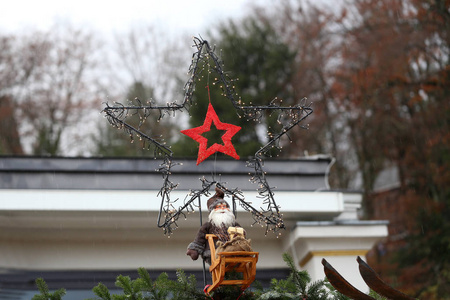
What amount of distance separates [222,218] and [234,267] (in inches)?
11.5

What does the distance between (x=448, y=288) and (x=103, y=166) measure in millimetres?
8622

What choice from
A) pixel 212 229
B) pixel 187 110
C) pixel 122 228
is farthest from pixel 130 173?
pixel 212 229

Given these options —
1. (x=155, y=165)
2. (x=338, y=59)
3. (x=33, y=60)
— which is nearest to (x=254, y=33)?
(x=338, y=59)

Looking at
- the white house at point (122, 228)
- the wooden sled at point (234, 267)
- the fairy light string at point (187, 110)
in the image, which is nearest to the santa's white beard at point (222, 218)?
the fairy light string at point (187, 110)

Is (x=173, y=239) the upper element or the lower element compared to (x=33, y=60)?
lower

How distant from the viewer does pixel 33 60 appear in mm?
17328

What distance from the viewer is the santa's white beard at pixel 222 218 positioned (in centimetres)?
301

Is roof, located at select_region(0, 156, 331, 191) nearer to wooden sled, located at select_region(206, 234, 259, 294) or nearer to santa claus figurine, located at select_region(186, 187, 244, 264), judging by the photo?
santa claus figurine, located at select_region(186, 187, 244, 264)

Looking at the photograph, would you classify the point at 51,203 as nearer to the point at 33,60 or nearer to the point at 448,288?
the point at 448,288

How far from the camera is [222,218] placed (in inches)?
119

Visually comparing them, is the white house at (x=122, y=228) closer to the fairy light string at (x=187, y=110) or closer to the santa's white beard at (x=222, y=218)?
the fairy light string at (x=187, y=110)

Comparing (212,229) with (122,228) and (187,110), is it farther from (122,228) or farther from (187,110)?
(122,228)

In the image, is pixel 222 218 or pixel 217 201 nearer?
pixel 222 218

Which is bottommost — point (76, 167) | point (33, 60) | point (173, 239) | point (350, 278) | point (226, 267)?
point (226, 267)
